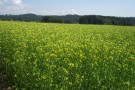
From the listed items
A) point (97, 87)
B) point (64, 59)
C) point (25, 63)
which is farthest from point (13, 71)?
point (97, 87)

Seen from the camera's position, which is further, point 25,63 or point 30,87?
point 25,63

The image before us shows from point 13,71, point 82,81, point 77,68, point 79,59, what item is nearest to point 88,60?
point 79,59

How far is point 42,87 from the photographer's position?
7078 millimetres

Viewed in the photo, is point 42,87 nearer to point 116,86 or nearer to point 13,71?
point 116,86

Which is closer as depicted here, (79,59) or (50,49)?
(79,59)

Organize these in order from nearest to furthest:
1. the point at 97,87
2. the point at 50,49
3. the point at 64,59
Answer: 1. the point at 97,87
2. the point at 64,59
3. the point at 50,49

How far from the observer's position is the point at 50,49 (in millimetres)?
10766

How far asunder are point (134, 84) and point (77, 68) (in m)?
1.72

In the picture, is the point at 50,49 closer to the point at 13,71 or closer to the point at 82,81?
the point at 13,71

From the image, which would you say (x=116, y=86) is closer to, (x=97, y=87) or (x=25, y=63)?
(x=97, y=87)

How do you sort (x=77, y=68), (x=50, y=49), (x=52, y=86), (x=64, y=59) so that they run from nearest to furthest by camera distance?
(x=52, y=86) < (x=77, y=68) < (x=64, y=59) < (x=50, y=49)

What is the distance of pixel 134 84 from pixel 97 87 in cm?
97

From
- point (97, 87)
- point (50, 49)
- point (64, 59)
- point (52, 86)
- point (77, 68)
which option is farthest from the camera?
point (50, 49)

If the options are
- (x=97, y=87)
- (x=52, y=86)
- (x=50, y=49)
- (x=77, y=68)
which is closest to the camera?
(x=52, y=86)
